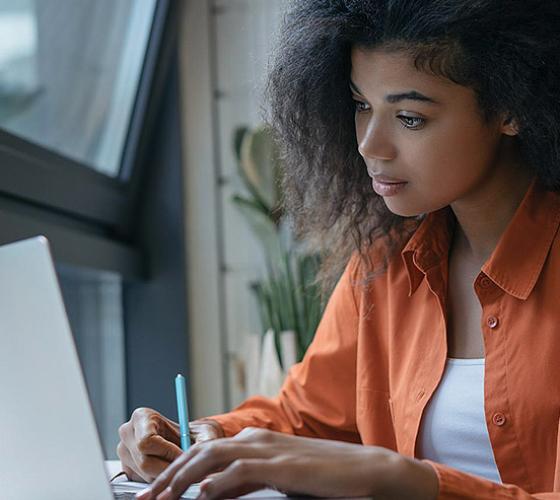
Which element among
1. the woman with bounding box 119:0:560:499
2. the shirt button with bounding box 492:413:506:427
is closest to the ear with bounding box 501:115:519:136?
the woman with bounding box 119:0:560:499

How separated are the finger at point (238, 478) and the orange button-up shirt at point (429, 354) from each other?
512 millimetres

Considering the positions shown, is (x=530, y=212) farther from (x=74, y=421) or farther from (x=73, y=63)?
(x=73, y=63)

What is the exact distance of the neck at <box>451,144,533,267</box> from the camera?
58.4 inches

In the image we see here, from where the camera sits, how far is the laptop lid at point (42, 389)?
740mm

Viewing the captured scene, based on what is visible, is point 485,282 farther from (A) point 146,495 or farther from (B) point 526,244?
(A) point 146,495

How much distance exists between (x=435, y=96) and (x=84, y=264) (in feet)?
4.70

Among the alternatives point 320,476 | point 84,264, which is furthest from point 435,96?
point 84,264

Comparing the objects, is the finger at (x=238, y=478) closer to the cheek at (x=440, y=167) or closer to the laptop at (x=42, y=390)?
the laptop at (x=42, y=390)

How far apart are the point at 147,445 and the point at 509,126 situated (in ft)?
2.21

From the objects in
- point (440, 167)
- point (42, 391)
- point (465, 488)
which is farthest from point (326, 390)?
point (42, 391)

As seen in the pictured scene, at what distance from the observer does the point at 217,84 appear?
3.31 meters

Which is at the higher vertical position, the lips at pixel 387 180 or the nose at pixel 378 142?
the nose at pixel 378 142

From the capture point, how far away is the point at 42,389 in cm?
76

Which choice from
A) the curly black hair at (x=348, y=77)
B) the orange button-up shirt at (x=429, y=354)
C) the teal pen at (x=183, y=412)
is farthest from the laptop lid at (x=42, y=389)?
the curly black hair at (x=348, y=77)
